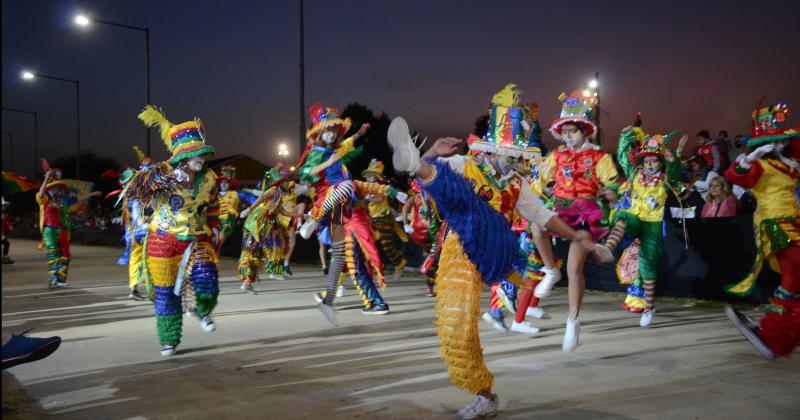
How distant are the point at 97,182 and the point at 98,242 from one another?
48243 mm

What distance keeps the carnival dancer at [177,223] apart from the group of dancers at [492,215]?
1 centimetres

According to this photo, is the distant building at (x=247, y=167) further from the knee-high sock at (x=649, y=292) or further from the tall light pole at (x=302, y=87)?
the knee-high sock at (x=649, y=292)

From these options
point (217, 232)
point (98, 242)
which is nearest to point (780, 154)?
point (217, 232)

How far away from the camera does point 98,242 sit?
100 feet

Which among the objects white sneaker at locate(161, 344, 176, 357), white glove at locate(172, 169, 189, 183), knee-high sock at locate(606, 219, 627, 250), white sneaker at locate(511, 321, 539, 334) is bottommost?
white sneaker at locate(161, 344, 176, 357)

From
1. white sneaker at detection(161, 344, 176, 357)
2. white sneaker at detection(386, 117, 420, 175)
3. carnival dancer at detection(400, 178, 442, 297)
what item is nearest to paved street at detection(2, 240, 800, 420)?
white sneaker at detection(161, 344, 176, 357)

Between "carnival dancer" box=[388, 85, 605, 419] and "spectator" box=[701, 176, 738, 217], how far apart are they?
652cm

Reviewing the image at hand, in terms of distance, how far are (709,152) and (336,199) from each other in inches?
276

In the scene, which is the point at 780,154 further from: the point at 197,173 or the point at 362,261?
the point at 197,173

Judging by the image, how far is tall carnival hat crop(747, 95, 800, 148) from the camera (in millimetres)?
5750

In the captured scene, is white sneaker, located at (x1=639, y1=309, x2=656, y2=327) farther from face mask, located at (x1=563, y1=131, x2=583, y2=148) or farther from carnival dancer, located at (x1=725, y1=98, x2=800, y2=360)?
face mask, located at (x1=563, y1=131, x2=583, y2=148)

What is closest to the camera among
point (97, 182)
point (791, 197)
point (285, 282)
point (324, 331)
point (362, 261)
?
point (791, 197)

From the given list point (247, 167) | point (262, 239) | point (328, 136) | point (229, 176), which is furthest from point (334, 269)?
point (247, 167)

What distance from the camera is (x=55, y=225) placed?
12.7 metres
